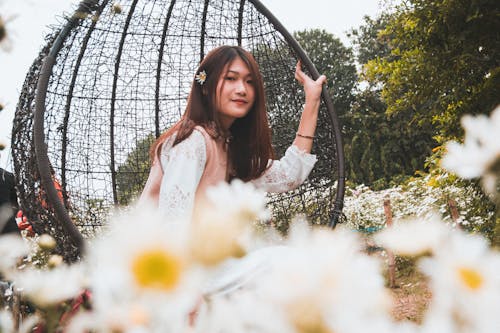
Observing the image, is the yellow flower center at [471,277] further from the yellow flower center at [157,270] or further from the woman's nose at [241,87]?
the woman's nose at [241,87]

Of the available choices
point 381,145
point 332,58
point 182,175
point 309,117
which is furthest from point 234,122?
point 332,58

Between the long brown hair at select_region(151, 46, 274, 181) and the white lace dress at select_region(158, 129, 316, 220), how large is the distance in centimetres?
5

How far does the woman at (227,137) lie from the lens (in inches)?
54.0

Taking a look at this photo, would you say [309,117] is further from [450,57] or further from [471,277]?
[471,277]

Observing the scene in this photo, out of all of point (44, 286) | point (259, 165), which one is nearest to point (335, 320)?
point (44, 286)

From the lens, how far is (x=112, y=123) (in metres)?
2.99

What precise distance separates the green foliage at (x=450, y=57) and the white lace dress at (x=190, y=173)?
1.12 m

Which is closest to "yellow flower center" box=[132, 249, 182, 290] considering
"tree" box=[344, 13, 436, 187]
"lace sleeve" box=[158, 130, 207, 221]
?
"lace sleeve" box=[158, 130, 207, 221]

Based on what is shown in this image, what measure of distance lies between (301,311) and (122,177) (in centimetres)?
298

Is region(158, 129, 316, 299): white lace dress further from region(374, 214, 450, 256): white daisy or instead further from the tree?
the tree

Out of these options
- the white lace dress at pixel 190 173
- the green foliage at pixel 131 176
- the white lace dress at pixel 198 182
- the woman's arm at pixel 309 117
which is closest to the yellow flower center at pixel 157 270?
the white lace dress at pixel 198 182

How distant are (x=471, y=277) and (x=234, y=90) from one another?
1431 millimetres

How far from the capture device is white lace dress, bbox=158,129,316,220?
113cm

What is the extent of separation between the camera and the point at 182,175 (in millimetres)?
1195
